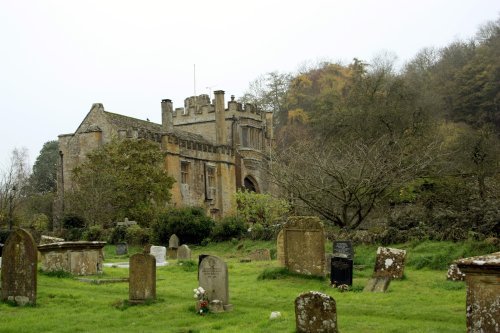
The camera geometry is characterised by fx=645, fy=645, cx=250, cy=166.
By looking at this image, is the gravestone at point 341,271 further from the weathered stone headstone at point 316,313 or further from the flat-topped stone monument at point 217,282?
the weathered stone headstone at point 316,313

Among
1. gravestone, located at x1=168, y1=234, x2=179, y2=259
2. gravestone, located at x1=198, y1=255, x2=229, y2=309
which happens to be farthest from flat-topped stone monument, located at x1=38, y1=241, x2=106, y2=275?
gravestone, located at x1=168, y1=234, x2=179, y2=259

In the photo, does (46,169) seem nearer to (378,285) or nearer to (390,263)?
(390,263)

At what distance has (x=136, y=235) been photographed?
33781 millimetres

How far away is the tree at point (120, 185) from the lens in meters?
37.2

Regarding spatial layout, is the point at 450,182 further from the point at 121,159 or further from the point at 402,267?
the point at 121,159

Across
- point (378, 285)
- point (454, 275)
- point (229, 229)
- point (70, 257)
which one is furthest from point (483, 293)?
point (229, 229)

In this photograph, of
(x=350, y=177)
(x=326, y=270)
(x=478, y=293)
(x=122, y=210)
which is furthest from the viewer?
(x=122, y=210)

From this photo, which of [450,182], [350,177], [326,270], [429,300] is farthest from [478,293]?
[450,182]

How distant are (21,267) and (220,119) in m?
42.7

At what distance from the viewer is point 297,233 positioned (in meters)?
17.2

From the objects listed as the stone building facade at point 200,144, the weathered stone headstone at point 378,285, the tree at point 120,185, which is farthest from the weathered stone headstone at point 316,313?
the stone building facade at point 200,144

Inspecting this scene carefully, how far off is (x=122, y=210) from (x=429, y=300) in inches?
1072

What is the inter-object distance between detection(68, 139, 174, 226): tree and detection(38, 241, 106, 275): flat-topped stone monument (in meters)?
18.5

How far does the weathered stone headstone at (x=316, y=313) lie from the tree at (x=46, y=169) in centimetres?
5957
